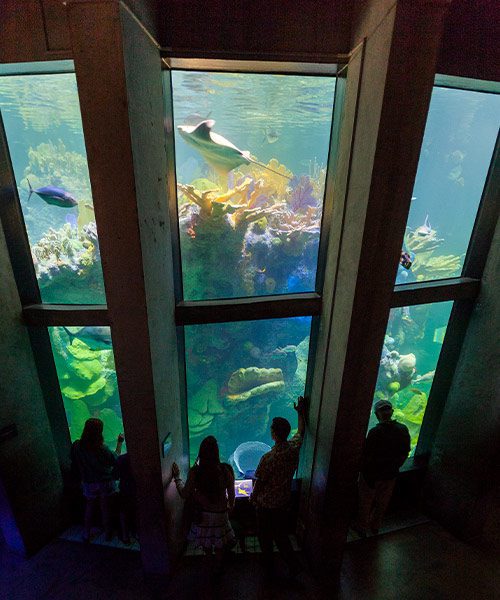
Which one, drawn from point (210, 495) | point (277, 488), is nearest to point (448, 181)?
point (277, 488)

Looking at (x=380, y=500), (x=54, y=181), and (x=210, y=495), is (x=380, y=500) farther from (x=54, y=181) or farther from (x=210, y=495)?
(x=54, y=181)

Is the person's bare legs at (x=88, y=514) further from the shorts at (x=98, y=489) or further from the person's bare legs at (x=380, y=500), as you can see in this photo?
the person's bare legs at (x=380, y=500)

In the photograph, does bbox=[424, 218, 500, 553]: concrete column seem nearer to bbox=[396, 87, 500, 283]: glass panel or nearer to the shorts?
bbox=[396, 87, 500, 283]: glass panel

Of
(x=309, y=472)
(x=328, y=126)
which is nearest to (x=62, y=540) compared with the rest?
(x=309, y=472)

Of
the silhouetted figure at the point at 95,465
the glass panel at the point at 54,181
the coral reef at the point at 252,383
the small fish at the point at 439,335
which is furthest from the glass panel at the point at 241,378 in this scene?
the small fish at the point at 439,335

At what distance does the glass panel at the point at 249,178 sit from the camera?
2.54 meters

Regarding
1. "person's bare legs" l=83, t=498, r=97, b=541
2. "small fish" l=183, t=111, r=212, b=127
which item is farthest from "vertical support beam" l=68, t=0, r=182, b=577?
"person's bare legs" l=83, t=498, r=97, b=541

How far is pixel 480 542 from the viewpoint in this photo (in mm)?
3400

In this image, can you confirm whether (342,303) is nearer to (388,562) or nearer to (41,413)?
(388,562)

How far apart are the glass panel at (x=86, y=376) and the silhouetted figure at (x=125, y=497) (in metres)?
0.62

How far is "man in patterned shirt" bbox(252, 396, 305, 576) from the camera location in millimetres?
2740

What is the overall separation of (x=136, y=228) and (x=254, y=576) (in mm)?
3398

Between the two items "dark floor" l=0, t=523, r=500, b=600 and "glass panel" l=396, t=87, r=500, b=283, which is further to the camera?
"dark floor" l=0, t=523, r=500, b=600

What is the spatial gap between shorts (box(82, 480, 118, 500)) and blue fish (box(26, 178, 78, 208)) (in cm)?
255
